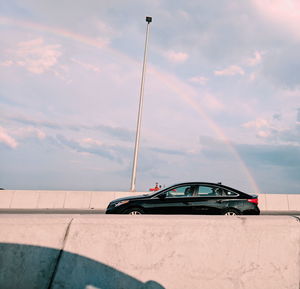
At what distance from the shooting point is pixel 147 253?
3.12 m

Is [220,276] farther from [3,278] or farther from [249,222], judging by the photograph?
[3,278]

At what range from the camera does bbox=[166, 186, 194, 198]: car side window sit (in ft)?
28.2

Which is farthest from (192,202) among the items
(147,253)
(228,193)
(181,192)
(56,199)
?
(56,199)

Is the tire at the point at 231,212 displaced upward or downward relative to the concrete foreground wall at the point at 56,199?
downward

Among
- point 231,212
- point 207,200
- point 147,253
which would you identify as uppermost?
point 207,200

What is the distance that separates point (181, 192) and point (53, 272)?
19.7 feet

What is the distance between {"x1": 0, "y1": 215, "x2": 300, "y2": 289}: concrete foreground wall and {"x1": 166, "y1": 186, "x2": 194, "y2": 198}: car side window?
526cm

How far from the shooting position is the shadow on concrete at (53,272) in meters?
2.94

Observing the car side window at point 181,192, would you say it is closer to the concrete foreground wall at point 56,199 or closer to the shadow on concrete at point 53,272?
the shadow on concrete at point 53,272

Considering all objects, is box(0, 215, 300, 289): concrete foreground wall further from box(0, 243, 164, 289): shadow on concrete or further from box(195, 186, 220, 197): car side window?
box(195, 186, 220, 197): car side window

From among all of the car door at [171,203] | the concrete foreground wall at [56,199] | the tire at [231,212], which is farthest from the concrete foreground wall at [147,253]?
the concrete foreground wall at [56,199]

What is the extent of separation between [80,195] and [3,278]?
16.4 meters

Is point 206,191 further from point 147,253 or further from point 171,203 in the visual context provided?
point 147,253

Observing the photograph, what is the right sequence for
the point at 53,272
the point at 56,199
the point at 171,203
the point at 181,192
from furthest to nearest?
the point at 56,199 < the point at 181,192 < the point at 171,203 < the point at 53,272
